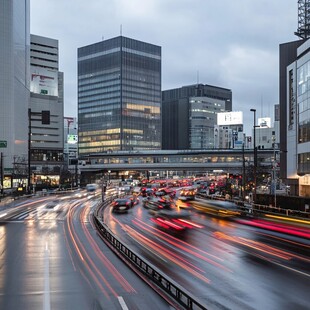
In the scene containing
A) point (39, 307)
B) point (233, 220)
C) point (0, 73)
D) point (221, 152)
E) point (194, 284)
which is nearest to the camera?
point (39, 307)

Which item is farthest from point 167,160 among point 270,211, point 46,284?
point 46,284

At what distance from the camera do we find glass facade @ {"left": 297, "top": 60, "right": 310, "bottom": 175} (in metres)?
56.3

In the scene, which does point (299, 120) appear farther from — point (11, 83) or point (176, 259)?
point (11, 83)

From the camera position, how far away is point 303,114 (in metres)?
58.1

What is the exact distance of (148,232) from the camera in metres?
33.5

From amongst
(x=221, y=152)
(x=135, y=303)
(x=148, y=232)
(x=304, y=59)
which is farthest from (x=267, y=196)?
(x=221, y=152)

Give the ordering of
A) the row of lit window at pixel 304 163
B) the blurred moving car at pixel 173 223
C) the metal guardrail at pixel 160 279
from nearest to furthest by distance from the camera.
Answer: the metal guardrail at pixel 160 279, the blurred moving car at pixel 173 223, the row of lit window at pixel 304 163

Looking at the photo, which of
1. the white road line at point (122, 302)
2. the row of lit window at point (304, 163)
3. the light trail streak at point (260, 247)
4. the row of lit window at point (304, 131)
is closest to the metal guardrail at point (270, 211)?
the row of lit window at point (304, 163)

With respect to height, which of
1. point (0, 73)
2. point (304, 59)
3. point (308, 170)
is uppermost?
point (0, 73)

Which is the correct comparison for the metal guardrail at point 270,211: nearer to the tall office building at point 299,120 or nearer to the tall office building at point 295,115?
the tall office building at point 295,115

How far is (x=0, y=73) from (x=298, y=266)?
449 feet

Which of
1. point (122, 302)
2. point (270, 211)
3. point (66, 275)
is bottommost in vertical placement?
point (270, 211)

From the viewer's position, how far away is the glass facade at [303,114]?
2218 inches

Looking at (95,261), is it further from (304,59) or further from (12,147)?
(12,147)
